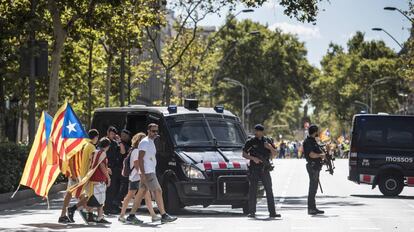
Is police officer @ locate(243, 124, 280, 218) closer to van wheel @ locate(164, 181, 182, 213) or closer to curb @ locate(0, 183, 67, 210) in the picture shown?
van wheel @ locate(164, 181, 182, 213)

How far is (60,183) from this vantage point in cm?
3194

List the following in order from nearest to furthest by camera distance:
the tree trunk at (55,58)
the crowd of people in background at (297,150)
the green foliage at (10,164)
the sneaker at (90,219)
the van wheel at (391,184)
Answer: the sneaker at (90,219) < the green foliage at (10,164) < the van wheel at (391,184) < the tree trunk at (55,58) < the crowd of people in background at (297,150)

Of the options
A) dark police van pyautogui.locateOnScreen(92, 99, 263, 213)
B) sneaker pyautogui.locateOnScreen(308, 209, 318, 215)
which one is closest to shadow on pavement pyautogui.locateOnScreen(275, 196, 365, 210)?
sneaker pyautogui.locateOnScreen(308, 209, 318, 215)

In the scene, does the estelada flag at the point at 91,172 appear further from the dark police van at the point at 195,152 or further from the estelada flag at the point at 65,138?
the dark police van at the point at 195,152

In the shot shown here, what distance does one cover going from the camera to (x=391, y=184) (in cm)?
2945

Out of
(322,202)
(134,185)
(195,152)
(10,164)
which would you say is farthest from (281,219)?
(10,164)

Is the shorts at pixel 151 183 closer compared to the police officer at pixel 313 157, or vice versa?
the shorts at pixel 151 183

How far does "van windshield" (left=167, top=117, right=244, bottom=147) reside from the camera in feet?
70.1

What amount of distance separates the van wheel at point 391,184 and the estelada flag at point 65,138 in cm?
1239

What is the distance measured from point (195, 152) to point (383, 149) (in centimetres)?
975

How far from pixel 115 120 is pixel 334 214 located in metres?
5.20

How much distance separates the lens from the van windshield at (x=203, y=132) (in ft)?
70.1

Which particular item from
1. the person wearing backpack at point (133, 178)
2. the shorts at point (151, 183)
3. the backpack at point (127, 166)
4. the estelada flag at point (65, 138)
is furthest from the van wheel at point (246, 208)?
the estelada flag at point (65, 138)

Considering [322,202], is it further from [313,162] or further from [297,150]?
[297,150]
